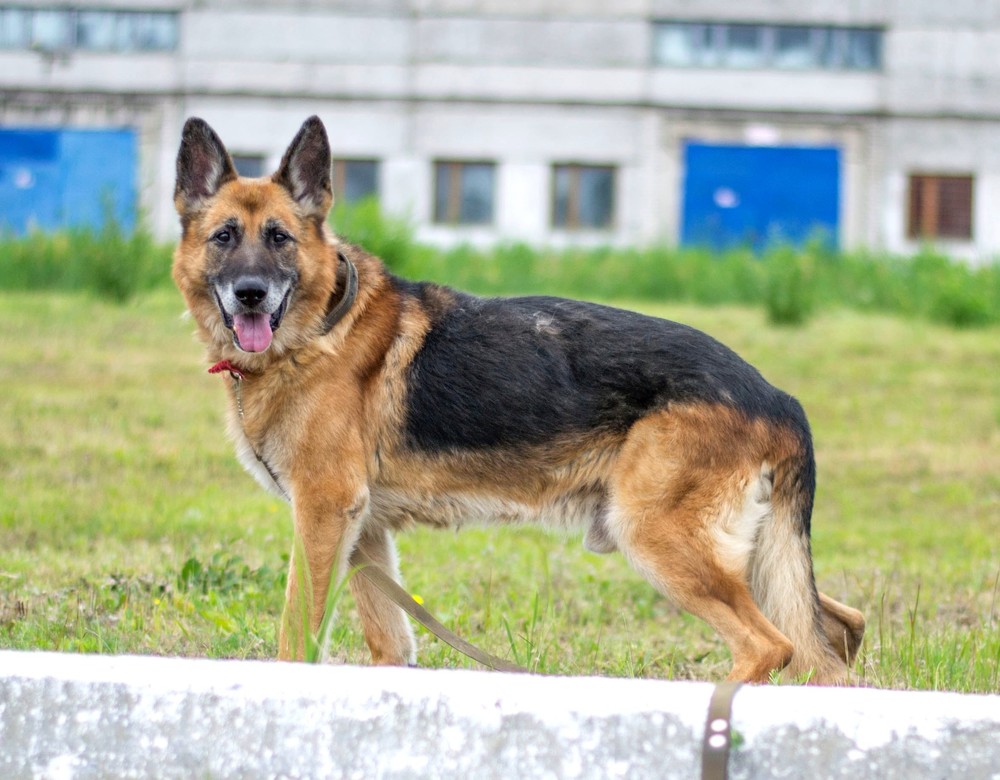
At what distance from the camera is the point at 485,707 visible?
2740mm

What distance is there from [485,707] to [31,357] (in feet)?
33.0

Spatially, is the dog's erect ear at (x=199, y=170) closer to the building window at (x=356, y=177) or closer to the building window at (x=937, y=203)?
the building window at (x=356, y=177)

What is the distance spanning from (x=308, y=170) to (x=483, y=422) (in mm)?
1127

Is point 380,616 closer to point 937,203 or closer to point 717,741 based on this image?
point 717,741

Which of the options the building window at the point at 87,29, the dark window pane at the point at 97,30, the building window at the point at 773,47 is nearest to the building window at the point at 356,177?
the building window at the point at 87,29

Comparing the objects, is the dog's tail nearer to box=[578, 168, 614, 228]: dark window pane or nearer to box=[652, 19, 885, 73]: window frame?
box=[578, 168, 614, 228]: dark window pane

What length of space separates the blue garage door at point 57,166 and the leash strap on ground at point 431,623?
25.9 m

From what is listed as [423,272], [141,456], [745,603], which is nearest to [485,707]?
[745,603]

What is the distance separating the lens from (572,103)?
2931 centimetres

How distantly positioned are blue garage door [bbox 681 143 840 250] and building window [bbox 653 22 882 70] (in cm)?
192

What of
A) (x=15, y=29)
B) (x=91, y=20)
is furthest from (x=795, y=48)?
(x=15, y=29)

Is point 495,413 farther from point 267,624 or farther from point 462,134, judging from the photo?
point 462,134

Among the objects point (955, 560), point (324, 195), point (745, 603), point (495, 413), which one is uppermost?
point (324, 195)

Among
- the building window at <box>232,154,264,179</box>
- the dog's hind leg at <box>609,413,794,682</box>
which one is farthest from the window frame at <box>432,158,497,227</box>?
the dog's hind leg at <box>609,413,794,682</box>
